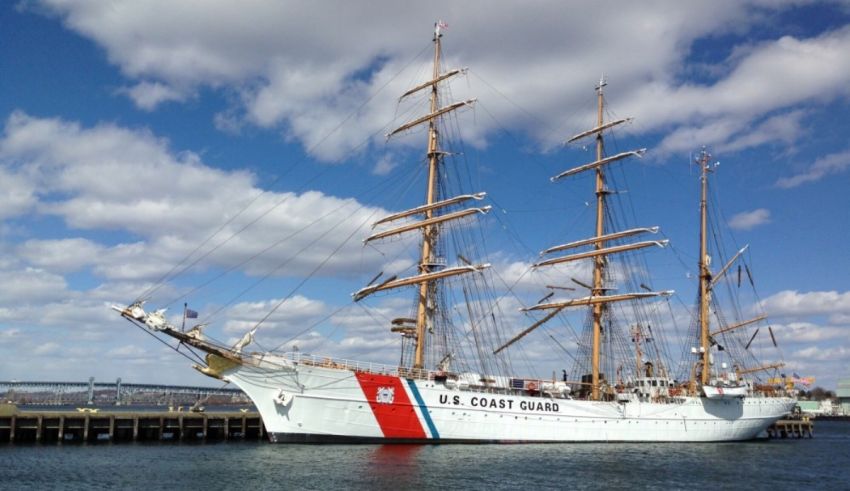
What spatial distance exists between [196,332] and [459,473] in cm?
1568

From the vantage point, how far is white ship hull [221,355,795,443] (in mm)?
35250

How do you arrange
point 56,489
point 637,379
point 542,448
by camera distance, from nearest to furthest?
point 56,489, point 542,448, point 637,379

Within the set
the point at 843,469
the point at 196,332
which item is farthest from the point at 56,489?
the point at 843,469

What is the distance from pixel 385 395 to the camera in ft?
119

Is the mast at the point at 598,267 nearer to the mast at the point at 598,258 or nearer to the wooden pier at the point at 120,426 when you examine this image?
the mast at the point at 598,258

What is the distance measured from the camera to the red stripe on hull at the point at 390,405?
3600 centimetres

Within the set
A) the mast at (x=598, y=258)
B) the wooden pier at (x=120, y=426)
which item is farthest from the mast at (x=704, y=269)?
the wooden pier at (x=120, y=426)

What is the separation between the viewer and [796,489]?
92.4ft

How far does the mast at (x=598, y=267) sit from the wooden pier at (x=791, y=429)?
1326 inches

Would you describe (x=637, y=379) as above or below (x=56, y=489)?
above

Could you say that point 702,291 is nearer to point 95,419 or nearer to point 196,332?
point 196,332

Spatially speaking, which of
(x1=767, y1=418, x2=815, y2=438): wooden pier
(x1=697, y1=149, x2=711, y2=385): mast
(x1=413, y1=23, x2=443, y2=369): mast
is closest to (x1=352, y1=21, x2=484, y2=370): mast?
(x1=413, y1=23, x2=443, y2=369): mast

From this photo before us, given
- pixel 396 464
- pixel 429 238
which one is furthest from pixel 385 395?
pixel 429 238

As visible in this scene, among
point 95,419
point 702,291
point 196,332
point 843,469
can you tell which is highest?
point 702,291
